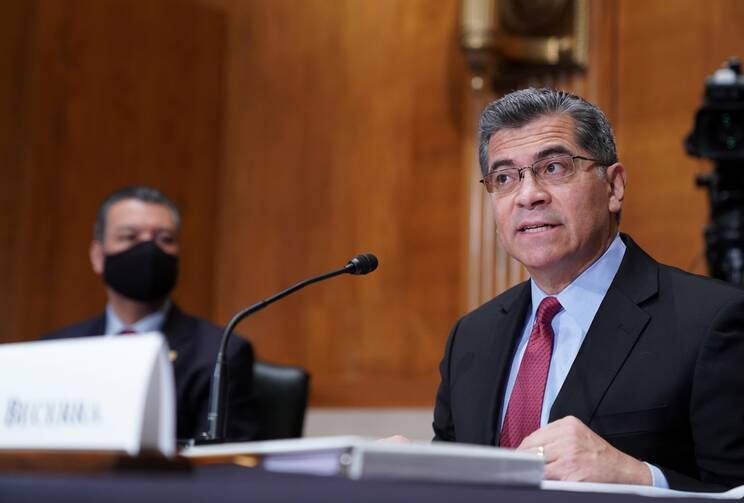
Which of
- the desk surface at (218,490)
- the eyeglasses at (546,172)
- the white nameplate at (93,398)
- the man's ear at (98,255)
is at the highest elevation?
the eyeglasses at (546,172)

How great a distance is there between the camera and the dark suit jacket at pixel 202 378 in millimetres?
3566

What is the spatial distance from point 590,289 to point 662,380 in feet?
1.09

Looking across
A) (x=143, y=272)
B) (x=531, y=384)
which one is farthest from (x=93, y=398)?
(x=143, y=272)

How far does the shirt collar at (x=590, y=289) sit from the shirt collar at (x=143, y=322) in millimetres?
1822

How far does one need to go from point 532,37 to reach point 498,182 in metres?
2.52

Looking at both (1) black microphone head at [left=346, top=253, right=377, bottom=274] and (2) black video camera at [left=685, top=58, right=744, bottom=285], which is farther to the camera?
(2) black video camera at [left=685, top=58, right=744, bottom=285]

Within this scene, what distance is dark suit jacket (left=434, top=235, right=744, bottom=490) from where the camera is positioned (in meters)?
2.06

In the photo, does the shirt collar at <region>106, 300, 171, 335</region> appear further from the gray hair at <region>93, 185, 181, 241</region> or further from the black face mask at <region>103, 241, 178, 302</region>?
the gray hair at <region>93, 185, 181, 241</region>

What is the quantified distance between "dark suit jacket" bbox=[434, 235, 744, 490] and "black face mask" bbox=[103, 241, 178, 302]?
1.70 m

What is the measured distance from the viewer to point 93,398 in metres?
1.20

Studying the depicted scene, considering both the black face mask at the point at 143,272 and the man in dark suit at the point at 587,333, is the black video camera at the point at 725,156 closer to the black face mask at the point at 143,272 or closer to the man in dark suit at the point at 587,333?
the man in dark suit at the point at 587,333

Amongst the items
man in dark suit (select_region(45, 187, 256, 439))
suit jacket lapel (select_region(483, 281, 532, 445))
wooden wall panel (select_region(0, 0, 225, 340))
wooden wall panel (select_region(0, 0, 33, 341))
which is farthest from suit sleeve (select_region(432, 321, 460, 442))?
wooden wall panel (select_region(0, 0, 33, 341))

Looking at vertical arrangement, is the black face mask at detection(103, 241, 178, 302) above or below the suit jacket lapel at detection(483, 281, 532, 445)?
above

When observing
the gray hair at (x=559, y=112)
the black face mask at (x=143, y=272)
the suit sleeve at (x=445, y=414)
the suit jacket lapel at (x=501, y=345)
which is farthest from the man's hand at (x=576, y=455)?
the black face mask at (x=143, y=272)
